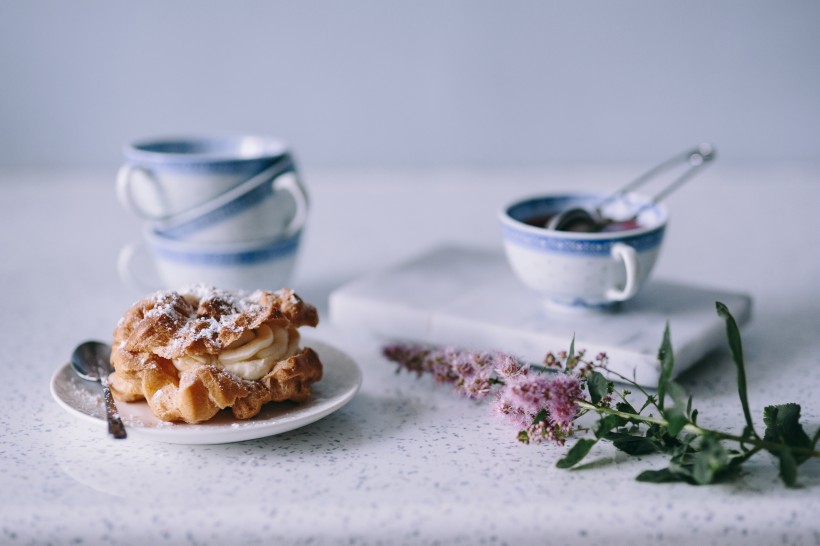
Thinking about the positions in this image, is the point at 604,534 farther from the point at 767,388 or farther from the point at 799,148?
the point at 799,148

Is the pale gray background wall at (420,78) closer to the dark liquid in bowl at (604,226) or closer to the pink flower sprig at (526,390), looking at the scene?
the dark liquid in bowl at (604,226)

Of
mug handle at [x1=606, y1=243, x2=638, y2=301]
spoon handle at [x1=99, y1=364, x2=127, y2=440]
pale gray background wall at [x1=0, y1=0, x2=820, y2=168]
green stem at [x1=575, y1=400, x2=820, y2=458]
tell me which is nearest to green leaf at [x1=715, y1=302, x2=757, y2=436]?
green stem at [x1=575, y1=400, x2=820, y2=458]

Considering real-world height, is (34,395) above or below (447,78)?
below

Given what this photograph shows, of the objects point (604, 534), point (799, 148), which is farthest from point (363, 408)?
point (799, 148)

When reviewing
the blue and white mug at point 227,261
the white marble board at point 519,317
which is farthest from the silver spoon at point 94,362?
the white marble board at point 519,317

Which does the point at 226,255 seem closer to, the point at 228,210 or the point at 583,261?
the point at 228,210

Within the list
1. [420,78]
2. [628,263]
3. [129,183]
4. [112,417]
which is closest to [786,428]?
[628,263]
